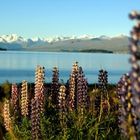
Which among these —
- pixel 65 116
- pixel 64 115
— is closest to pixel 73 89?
pixel 65 116

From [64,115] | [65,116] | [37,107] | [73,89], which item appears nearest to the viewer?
[37,107]

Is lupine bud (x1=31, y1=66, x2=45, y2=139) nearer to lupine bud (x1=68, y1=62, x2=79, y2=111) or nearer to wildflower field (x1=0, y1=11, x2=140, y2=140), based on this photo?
wildflower field (x1=0, y1=11, x2=140, y2=140)

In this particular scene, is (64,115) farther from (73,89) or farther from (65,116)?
(73,89)

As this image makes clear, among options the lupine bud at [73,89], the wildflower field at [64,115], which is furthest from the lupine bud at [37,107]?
the lupine bud at [73,89]

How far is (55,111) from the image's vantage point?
12.9 metres

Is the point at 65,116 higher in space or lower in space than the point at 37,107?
lower

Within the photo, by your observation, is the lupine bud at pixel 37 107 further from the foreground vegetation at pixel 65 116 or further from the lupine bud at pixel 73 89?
the lupine bud at pixel 73 89

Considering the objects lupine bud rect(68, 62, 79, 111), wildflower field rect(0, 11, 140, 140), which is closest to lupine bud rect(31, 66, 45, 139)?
wildflower field rect(0, 11, 140, 140)

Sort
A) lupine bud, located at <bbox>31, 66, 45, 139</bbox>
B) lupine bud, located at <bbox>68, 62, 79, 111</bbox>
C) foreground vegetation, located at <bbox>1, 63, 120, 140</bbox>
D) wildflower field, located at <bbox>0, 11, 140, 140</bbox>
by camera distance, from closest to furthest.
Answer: lupine bud, located at <bbox>31, 66, 45, 139</bbox> → wildflower field, located at <bbox>0, 11, 140, 140</bbox> → foreground vegetation, located at <bbox>1, 63, 120, 140</bbox> → lupine bud, located at <bbox>68, 62, 79, 111</bbox>

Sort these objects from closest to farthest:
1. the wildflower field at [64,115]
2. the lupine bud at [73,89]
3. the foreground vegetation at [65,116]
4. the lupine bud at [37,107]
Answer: the lupine bud at [37,107]
the wildflower field at [64,115]
the foreground vegetation at [65,116]
the lupine bud at [73,89]

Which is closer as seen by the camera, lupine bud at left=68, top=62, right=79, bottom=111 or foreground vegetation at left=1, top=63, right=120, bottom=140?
foreground vegetation at left=1, top=63, right=120, bottom=140

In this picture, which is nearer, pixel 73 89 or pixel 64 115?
pixel 64 115

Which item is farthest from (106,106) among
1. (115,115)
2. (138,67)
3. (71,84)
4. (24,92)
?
(138,67)

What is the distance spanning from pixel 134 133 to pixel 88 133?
639 cm
